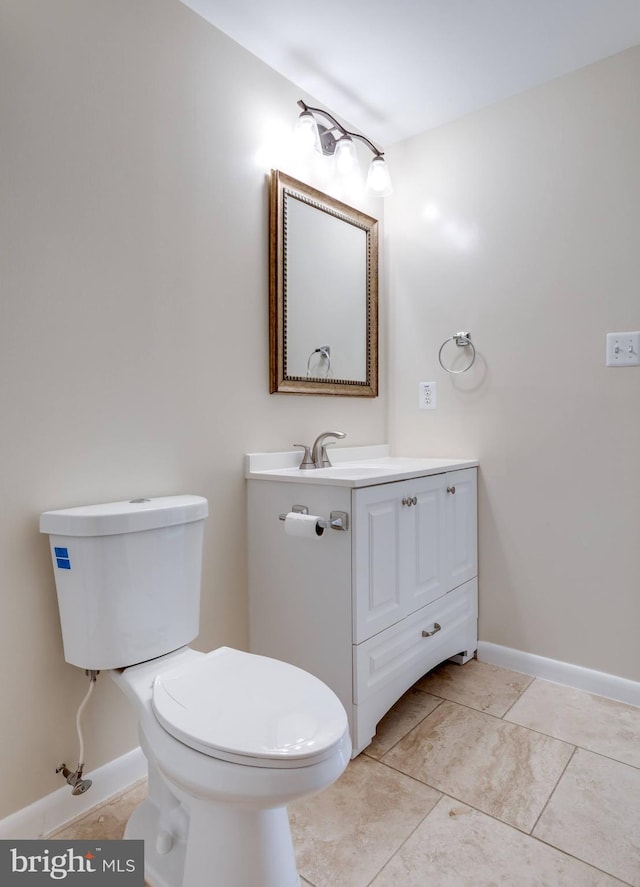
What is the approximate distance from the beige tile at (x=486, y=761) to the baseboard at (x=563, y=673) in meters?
0.37

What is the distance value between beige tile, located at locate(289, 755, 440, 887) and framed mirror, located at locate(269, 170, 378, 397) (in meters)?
1.22

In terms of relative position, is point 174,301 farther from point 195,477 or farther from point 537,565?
point 537,565

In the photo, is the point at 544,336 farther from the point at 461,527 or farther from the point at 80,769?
the point at 80,769

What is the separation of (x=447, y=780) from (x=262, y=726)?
77 centimetres

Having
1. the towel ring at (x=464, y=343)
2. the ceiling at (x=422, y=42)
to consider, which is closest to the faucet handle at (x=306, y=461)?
the towel ring at (x=464, y=343)

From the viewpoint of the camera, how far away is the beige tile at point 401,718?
1.57 meters

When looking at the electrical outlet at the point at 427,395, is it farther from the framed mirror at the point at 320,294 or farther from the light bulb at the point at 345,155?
the light bulb at the point at 345,155

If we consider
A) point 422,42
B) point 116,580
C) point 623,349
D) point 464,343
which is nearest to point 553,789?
point 116,580

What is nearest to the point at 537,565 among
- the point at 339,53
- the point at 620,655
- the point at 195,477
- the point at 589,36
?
the point at 620,655

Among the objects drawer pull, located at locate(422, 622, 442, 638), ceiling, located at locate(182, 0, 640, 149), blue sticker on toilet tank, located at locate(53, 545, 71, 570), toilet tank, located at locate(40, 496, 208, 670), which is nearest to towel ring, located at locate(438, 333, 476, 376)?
ceiling, located at locate(182, 0, 640, 149)

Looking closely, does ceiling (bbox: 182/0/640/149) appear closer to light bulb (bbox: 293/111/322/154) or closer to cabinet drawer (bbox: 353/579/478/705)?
light bulb (bbox: 293/111/322/154)

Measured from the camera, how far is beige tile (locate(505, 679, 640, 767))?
60.7 inches

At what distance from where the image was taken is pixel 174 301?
1.52m

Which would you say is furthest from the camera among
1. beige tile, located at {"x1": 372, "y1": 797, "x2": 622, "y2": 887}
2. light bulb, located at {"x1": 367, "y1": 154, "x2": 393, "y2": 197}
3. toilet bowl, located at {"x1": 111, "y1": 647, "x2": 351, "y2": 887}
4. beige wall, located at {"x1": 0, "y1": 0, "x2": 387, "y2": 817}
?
light bulb, located at {"x1": 367, "y1": 154, "x2": 393, "y2": 197}
